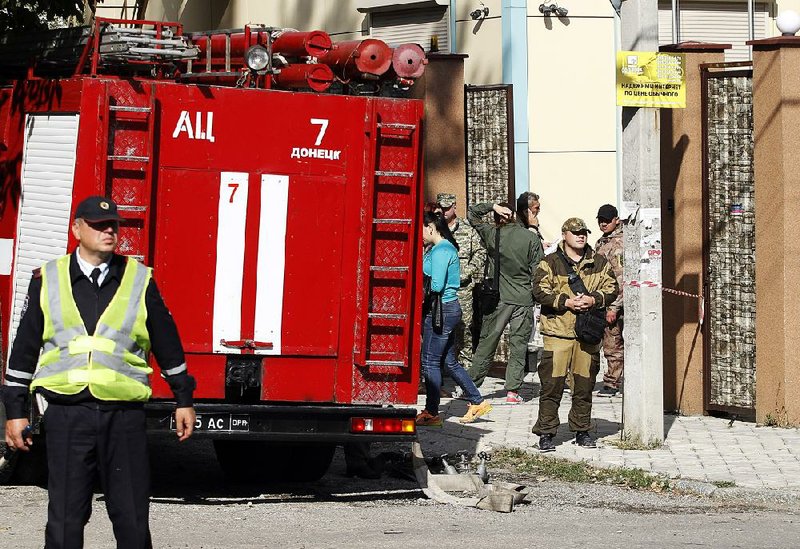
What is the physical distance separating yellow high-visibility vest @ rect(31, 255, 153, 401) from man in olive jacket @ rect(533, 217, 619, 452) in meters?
5.20

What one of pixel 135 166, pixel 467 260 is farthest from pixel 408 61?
pixel 467 260

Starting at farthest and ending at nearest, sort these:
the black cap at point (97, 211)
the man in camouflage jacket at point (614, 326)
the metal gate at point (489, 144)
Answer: the metal gate at point (489, 144), the man in camouflage jacket at point (614, 326), the black cap at point (97, 211)

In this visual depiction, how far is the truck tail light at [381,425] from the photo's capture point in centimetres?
936

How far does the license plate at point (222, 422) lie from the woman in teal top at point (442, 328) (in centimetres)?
345

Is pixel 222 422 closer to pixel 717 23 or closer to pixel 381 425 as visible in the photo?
pixel 381 425

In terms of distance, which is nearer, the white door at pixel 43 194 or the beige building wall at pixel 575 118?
the white door at pixel 43 194

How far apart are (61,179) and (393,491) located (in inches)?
113

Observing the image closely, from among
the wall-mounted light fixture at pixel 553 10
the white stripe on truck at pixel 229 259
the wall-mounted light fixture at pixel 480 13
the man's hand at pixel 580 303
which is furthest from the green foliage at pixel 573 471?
the wall-mounted light fixture at pixel 480 13

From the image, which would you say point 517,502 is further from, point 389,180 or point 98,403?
point 98,403

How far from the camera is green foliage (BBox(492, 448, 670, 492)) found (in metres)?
10.3

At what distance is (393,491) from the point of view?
1006 cm

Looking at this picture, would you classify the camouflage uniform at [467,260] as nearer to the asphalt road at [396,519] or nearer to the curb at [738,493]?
the asphalt road at [396,519]

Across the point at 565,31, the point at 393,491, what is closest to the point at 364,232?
the point at 393,491

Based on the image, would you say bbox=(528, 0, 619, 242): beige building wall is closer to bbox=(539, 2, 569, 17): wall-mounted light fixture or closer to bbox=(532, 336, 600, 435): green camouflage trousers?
bbox=(539, 2, 569, 17): wall-mounted light fixture
